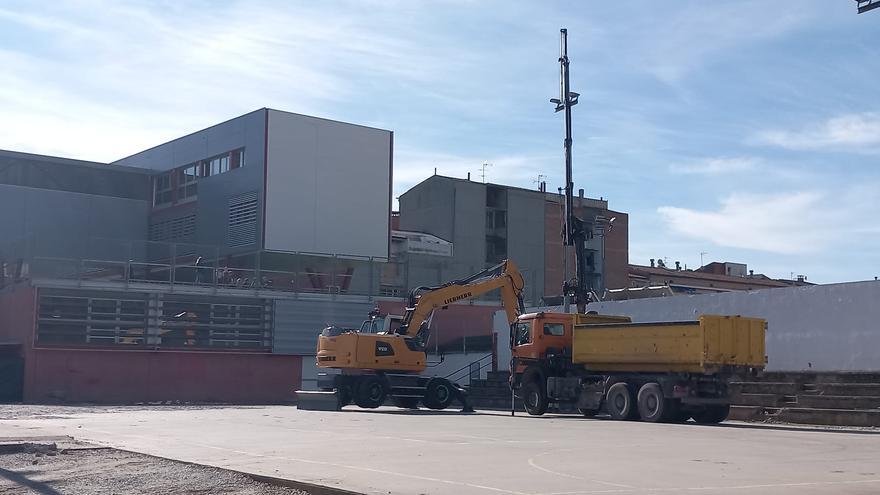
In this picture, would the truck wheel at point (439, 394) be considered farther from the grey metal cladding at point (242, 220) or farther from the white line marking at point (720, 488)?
the white line marking at point (720, 488)

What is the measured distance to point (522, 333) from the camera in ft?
106

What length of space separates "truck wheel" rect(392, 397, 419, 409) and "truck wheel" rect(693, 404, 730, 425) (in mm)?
10760

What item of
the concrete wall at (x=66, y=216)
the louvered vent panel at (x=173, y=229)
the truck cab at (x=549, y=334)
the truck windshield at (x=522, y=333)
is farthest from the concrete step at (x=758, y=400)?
the louvered vent panel at (x=173, y=229)

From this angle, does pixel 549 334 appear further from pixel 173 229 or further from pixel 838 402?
pixel 173 229

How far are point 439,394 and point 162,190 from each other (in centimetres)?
2678

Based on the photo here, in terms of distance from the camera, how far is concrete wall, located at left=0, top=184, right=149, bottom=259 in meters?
48.3

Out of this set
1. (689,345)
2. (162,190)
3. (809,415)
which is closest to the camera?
(689,345)

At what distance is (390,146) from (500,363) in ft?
51.1

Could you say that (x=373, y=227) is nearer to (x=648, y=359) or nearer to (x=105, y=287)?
(x=105, y=287)

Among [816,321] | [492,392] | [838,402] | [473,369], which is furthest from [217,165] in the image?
[838,402]

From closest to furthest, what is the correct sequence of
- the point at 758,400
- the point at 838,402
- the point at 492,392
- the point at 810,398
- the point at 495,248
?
the point at 838,402 → the point at 810,398 → the point at 758,400 → the point at 492,392 → the point at 495,248

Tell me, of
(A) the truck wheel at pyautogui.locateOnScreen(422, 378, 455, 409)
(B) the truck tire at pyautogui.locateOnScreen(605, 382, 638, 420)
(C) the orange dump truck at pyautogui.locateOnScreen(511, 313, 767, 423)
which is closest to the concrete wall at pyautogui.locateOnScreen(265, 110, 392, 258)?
(A) the truck wheel at pyautogui.locateOnScreen(422, 378, 455, 409)

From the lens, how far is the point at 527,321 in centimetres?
3212

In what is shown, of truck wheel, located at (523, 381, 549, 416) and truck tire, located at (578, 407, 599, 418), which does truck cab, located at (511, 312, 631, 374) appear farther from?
truck tire, located at (578, 407, 599, 418)
